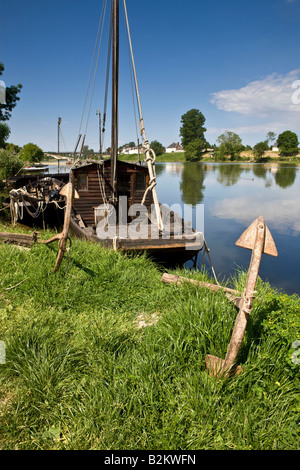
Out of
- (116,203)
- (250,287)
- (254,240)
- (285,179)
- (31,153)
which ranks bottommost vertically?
(250,287)

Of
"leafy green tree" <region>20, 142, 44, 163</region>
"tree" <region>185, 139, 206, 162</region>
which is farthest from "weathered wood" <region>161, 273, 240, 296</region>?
"tree" <region>185, 139, 206, 162</region>

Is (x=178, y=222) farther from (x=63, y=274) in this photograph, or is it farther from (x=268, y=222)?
(x=268, y=222)

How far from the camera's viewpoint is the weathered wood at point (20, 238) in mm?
6445

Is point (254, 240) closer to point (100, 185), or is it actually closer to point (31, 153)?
point (100, 185)

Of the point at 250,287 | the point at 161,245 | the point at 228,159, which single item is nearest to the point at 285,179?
the point at 161,245

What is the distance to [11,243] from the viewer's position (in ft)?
22.3

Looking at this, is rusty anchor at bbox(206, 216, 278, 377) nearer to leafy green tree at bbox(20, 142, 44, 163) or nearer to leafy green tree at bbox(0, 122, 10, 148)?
leafy green tree at bbox(0, 122, 10, 148)

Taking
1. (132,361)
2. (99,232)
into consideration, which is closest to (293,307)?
(132,361)

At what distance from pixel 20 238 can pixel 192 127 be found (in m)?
120

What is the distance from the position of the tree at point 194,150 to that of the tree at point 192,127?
574cm

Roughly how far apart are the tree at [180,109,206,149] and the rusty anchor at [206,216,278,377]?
393 ft

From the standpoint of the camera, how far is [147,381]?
3002mm

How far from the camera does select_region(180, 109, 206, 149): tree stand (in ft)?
376

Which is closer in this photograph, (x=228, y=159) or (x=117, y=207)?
(x=117, y=207)
